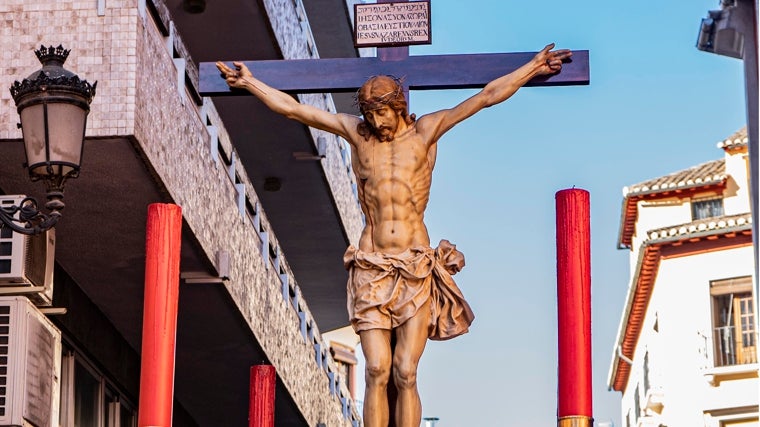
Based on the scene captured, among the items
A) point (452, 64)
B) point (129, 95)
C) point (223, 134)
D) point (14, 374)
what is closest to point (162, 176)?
point (129, 95)

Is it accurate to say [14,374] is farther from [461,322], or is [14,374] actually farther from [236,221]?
[461,322]

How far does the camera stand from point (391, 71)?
13.9 m

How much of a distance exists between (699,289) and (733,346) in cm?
193

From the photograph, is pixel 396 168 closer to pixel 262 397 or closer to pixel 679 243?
pixel 262 397

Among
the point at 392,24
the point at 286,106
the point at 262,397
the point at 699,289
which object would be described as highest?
the point at 699,289

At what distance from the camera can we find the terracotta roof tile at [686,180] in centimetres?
4450

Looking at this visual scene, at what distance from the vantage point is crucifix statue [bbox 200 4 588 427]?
12984 millimetres

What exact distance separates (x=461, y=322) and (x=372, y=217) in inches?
38.9

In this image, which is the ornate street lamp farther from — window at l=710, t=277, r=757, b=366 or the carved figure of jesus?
window at l=710, t=277, r=757, b=366

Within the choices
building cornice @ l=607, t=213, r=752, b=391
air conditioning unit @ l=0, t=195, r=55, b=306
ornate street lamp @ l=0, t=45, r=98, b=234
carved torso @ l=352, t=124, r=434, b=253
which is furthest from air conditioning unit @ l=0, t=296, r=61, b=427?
building cornice @ l=607, t=213, r=752, b=391

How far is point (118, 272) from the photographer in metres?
22.2

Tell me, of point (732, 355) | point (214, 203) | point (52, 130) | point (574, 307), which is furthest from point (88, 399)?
point (732, 355)

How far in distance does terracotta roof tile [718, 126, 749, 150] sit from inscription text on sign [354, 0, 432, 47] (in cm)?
2855

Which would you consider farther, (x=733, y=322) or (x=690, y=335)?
(x=690, y=335)
